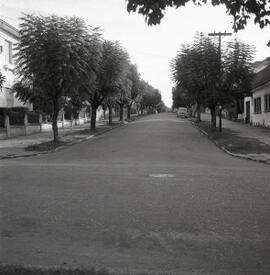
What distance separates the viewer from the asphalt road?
609 cm

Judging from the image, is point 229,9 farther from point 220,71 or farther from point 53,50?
point 220,71

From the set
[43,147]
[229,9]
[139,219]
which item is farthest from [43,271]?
[43,147]

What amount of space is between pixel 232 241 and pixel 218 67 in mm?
30245

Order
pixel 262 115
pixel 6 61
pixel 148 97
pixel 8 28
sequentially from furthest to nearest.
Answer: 1. pixel 148 97
2. pixel 262 115
3. pixel 6 61
4. pixel 8 28

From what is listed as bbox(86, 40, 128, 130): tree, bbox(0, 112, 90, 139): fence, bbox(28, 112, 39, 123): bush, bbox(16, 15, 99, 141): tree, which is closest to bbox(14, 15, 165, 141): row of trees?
bbox(16, 15, 99, 141): tree

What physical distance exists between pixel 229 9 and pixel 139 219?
3721 millimetres

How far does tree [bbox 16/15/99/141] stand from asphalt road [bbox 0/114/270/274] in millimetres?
10641

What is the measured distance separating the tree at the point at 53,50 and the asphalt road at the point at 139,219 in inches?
419

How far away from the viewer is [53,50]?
24641 mm

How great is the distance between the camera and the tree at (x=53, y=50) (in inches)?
968

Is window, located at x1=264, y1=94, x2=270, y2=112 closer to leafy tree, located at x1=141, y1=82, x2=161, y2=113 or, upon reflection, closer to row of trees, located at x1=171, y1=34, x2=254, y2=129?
row of trees, located at x1=171, y1=34, x2=254, y2=129

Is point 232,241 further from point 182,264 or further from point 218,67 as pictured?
point 218,67

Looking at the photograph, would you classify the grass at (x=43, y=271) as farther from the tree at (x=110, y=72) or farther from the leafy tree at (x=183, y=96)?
the leafy tree at (x=183, y=96)

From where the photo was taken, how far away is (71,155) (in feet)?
69.6
